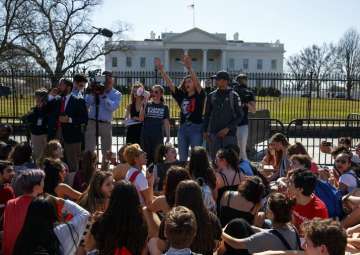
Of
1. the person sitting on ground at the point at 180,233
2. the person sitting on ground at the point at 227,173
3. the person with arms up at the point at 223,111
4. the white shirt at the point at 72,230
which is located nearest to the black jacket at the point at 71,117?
the person with arms up at the point at 223,111

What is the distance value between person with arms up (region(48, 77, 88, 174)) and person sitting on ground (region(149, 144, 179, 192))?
7.20 ft

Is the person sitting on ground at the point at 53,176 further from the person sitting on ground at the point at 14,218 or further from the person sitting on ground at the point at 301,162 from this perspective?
the person sitting on ground at the point at 301,162

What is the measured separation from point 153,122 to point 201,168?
3403 mm

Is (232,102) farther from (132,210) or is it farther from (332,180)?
(132,210)

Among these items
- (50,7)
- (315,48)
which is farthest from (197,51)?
(50,7)

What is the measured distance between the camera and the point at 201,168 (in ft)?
18.6

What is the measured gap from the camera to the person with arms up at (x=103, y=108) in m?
9.31

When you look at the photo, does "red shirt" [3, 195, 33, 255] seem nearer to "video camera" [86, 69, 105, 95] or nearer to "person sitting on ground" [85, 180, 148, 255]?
"person sitting on ground" [85, 180, 148, 255]

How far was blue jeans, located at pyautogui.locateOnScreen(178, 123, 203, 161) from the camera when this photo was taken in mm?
8992

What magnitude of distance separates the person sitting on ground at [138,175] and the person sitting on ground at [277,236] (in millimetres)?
1670

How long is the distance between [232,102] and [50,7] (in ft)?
121

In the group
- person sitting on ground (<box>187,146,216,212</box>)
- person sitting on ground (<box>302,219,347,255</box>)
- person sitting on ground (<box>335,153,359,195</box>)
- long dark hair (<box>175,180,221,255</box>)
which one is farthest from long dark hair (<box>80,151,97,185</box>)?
person sitting on ground (<box>302,219,347,255</box>)

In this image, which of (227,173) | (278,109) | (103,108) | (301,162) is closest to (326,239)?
(227,173)

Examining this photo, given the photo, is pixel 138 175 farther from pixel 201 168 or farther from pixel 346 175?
pixel 346 175
